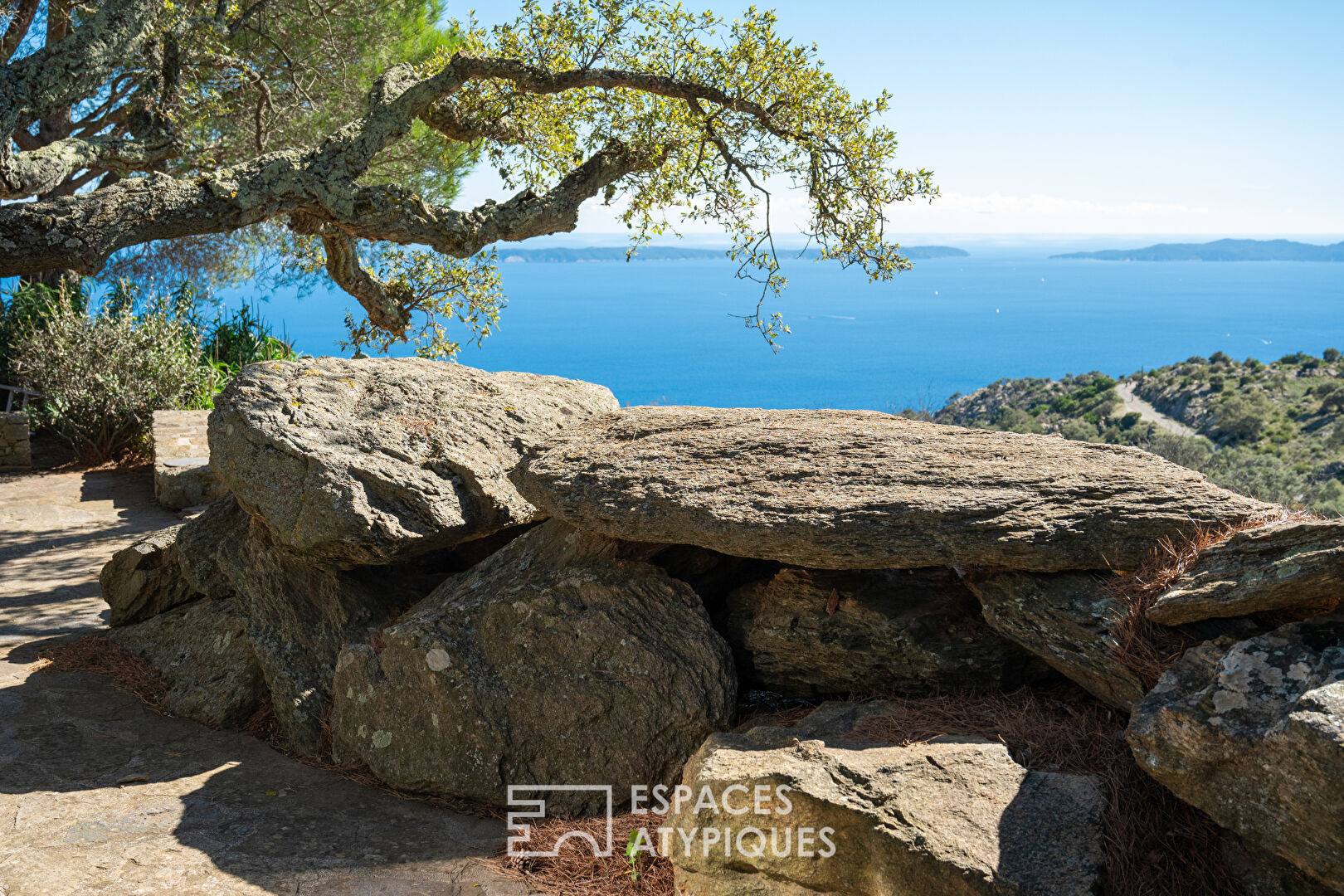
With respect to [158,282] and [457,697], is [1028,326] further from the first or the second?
[457,697]

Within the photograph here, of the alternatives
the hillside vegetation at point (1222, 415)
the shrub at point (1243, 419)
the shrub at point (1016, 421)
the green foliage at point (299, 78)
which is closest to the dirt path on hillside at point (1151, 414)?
the hillside vegetation at point (1222, 415)

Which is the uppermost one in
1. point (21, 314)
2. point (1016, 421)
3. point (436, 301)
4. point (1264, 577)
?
point (436, 301)

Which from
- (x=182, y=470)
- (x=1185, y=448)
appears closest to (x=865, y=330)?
(x=1185, y=448)

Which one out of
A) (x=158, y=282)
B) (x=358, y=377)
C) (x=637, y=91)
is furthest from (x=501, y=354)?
(x=358, y=377)

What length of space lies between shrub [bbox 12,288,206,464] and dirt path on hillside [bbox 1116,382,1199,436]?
24803mm

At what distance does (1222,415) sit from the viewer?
26.4 m

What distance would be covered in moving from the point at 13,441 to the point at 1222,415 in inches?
1135

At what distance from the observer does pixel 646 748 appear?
183 inches

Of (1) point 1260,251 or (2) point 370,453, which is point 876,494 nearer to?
(2) point 370,453

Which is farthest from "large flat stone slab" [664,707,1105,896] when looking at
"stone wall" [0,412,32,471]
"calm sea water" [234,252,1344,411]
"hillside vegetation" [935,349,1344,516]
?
"hillside vegetation" [935,349,1344,516]

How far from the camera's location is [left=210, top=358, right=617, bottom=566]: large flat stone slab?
5.41 m

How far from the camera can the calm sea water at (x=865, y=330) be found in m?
46.5

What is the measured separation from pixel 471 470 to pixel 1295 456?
25.0 meters

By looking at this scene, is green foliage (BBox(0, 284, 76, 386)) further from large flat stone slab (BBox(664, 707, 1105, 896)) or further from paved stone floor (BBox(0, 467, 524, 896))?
large flat stone slab (BBox(664, 707, 1105, 896))
